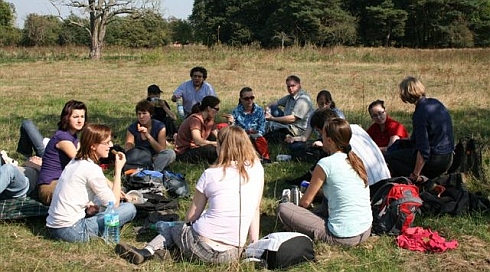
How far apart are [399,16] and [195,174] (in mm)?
45509

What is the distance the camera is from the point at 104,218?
4395 millimetres

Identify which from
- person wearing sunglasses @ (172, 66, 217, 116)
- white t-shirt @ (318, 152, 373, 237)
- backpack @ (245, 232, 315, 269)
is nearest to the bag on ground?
backpack @ (245, 232, 315, 269)

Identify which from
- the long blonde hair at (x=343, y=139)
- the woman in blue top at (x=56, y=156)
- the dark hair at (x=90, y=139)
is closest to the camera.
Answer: the long blonde hair at (x=343, y=139)

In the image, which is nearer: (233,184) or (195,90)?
(233,184)

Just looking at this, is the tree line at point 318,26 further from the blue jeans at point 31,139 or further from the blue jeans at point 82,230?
the blue jeans at point 82,230

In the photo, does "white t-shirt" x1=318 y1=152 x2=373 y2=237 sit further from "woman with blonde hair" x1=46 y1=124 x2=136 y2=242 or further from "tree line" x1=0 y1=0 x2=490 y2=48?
"tree line" x1=0 y1=0 x2=490 y2=48

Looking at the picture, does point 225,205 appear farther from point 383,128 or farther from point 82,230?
point 383,128

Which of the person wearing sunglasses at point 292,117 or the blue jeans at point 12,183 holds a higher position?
the person wearing sunglasses at point 292,117

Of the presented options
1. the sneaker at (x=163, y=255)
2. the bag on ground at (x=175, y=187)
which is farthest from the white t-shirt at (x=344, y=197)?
the bag on ground at (x=175, y=187)

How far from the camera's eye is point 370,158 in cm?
521

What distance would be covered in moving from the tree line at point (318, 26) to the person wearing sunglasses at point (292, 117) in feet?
121

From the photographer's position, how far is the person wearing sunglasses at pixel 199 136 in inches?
283

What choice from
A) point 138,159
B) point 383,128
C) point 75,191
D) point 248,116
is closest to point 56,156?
point 75,191

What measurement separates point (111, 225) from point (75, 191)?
41 cm
